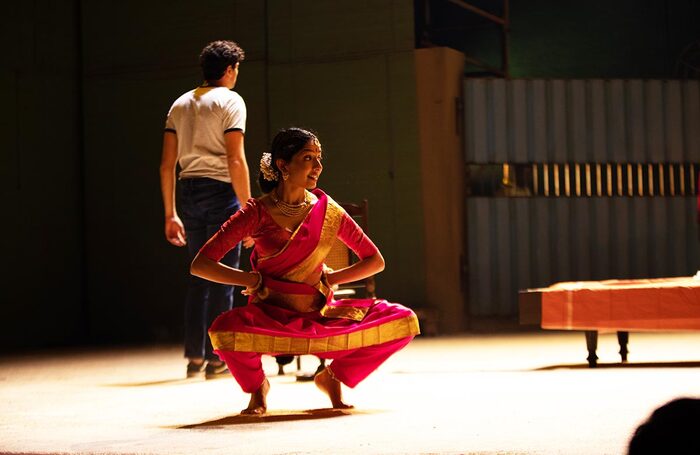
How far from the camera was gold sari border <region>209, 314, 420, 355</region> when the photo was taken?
3707 mm

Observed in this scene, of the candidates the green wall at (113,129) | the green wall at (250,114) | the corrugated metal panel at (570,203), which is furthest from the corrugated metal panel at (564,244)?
the green wall at (113,129)

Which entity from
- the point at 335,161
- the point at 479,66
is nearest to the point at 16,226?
the point at 335,161

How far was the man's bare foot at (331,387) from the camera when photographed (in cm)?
388

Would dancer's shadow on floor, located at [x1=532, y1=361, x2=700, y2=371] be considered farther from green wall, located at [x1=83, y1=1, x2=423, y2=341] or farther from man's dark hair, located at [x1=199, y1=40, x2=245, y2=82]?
green wall, located at [x1=83, y1=1, x2=423, y2=341]

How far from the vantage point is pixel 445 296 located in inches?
328

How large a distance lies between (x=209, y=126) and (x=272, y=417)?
2033 millimetres

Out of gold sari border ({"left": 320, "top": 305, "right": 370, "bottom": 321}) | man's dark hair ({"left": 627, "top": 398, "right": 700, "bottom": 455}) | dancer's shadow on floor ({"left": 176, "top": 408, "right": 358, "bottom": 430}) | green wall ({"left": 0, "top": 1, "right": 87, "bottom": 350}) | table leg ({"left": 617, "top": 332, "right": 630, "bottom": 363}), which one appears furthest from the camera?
green wall ({"left": 0, "top": 1, "right": 87, "bottom": 350})

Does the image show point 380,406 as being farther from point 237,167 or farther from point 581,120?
point 581,120

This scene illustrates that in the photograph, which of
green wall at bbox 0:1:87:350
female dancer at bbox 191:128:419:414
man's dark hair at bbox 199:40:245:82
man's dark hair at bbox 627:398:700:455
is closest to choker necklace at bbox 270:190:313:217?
female dancer at bbox 191:128:419:414

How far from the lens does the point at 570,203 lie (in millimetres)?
8602

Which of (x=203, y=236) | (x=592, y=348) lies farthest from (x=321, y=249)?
(x=592, y=348)

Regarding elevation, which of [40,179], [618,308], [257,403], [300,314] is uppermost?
[40,179]

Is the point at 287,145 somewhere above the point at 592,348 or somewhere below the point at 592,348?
above

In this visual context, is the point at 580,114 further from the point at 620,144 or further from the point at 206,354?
the point at 206,354
